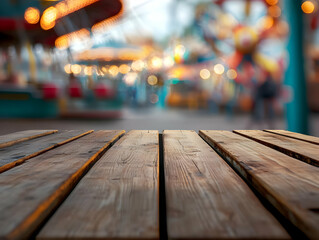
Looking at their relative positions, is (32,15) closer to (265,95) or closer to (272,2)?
(265,95)

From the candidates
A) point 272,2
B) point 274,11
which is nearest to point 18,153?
point 272,2

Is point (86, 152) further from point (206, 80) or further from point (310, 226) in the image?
point (206, 80)

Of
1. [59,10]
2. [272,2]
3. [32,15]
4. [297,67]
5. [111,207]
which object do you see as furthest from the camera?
[272,2]

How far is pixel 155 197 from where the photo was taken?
1.89ft

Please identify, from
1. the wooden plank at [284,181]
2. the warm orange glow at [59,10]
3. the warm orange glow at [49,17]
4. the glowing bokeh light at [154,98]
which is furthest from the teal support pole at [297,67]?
the glowing bokeh light at [154,98]

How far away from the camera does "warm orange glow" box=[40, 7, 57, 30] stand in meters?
8.55

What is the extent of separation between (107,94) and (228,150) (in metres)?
7.15

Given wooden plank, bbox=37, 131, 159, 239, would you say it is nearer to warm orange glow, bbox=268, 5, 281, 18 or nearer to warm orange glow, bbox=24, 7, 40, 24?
warm orange glow, bbox=24, 7, 40, 24

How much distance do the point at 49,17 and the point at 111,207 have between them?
906 cm

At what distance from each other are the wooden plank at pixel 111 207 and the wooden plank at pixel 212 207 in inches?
1.4

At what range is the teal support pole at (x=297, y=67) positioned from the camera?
3.11 m

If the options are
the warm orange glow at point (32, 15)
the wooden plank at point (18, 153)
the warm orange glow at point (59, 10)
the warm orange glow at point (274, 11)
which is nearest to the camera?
the wooden plank at point (18, 153)

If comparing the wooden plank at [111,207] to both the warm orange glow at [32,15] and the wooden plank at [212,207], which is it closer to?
the wooden plank at [212,207]

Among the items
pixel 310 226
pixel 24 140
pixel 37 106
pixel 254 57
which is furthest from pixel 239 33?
pixel 310 226
